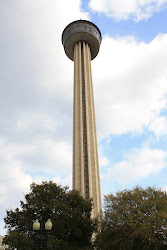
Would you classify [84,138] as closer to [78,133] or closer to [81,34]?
→ [78,133]

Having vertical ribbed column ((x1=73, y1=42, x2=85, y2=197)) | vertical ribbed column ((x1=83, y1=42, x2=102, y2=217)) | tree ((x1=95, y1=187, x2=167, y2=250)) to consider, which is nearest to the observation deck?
vertical ribbed column ((x1=73, y1=42, x2=85, y2=197))

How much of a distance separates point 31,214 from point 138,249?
568 inches

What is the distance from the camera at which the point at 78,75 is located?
66188mm

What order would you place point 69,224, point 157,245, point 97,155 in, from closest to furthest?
point 157,245 → point 69,224 → point 97,155

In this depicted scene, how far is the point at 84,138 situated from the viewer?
187 feet

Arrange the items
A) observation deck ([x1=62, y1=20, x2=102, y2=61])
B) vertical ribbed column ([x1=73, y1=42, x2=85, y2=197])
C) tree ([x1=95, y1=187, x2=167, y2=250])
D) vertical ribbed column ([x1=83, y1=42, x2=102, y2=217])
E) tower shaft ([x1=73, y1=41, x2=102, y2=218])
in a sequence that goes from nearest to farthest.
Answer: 1. tree ([x1=95, y1=187, x2=167, y2=250])
2. vertical ribbed column ([x1=83, y1=42, x2=102, y2=217])
3. tower shaft ([x1=73, y1=41, x2=102, y2=218])
4. vertical ribbed column ([x1=73, y1=42, x2=85, y2=197])
5. observation deck ([x1=62, y1=20, x2=102, y2=61])

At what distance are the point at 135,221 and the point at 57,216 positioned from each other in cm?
1044

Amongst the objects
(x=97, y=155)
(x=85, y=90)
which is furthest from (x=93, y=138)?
(x=85, y=90)

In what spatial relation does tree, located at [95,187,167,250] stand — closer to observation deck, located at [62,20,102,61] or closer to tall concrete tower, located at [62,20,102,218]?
tall concrete tower, located at [62,20,102,218]

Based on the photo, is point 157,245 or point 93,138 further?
point 93,138

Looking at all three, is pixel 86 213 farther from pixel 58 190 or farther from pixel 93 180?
pixel 93 180

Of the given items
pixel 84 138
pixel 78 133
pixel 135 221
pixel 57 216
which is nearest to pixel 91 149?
pixel 84 138

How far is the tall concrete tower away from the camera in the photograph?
5044 cm

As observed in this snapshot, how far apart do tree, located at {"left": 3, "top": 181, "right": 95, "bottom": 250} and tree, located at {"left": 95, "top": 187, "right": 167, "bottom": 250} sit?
9.77ft
